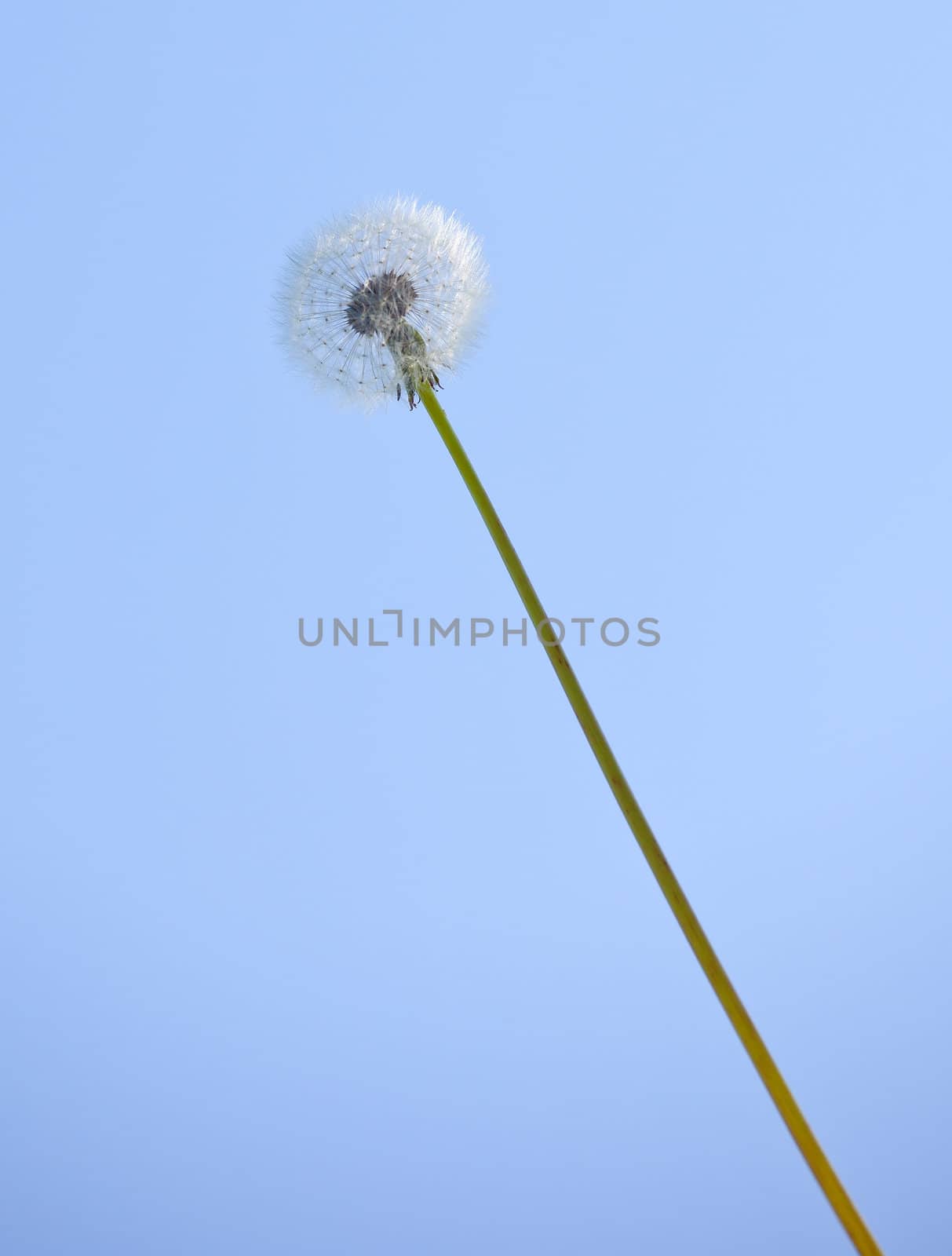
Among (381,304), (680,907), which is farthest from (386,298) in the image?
(680,907)

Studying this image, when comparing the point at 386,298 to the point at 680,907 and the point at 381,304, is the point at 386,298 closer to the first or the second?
the point at 381,304

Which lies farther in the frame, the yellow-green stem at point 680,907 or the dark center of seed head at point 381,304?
the dark center of seed head at point 381,304

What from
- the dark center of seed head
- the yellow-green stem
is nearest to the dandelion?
the dark center of seed head

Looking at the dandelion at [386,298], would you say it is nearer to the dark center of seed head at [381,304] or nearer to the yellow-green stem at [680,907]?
the dark center of seed head at [381,304]

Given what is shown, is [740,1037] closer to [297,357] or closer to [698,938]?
[698,938]

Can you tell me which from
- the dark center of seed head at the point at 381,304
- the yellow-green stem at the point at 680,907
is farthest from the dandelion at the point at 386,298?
the yellow-green stem at the point at 680,907

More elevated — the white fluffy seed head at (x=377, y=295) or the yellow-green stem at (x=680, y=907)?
the white fluffy seed head at (x=377, y=295)
